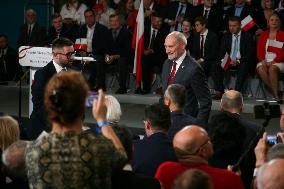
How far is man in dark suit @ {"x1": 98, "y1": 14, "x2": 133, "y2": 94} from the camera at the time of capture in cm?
1341

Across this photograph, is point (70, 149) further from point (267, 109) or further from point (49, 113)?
point (267, 109)

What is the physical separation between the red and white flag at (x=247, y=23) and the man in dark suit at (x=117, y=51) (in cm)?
217

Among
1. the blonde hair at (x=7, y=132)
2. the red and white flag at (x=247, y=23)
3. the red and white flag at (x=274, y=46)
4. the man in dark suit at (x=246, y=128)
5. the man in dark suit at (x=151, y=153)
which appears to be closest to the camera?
the blonde hair at (x=7, y=132)

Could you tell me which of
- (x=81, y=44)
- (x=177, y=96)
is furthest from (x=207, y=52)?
(x=177, y=96)

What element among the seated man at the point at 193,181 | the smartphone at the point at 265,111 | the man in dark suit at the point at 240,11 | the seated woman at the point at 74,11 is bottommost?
the seated man at the point at 193,181

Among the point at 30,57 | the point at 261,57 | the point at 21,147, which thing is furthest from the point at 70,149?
the point at 261,57

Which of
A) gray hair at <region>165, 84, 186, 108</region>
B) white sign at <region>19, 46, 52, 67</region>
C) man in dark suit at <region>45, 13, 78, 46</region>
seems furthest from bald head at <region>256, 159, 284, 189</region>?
man in dark suit at <region>45, 13, 78, 46</region>

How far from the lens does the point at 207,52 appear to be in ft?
41.8

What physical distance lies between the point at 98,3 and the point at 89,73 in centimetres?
207

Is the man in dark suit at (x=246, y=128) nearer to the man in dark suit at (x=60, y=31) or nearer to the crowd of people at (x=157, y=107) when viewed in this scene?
the crowd of people at (x=157, y=107)

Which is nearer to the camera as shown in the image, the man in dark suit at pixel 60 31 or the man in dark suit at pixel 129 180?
the man in dark suit at pixel 129 180

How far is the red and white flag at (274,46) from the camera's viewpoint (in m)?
12.2

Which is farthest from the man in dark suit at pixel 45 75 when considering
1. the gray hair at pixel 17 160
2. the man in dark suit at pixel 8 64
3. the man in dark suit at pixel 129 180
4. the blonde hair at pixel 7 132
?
the man in dark suit at pixel 8 64

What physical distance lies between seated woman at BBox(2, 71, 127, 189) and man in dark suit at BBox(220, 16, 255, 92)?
29.2ft
